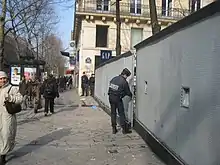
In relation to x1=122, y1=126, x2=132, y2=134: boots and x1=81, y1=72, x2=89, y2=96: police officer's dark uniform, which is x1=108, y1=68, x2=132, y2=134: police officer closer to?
x1=122, y1=126, x2=132, y2=134: boots

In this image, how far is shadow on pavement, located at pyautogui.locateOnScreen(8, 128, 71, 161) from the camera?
7.61 metres


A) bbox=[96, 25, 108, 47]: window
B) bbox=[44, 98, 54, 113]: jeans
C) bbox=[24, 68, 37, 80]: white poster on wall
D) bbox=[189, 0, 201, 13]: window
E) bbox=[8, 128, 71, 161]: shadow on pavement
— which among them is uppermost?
bbox=[189, 0, 201, 13]: window

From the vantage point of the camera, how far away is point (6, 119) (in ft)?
21.4

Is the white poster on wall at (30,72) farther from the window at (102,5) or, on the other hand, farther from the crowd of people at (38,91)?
the window at (102,5)

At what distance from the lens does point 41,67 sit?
853 inches

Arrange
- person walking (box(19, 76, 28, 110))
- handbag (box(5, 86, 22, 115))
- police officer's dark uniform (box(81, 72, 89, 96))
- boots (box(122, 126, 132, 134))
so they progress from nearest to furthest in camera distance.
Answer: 1. handbag (box(5, 86, 22, 115))
2. boots (box(122, 126, 132, 134))
3. person walking (box(19, 76, 28, 110))
4. police officer's dark uniform (box(81, 72, 89, 96))

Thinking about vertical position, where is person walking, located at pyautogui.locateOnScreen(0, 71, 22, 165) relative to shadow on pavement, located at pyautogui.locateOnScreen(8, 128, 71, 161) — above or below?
above

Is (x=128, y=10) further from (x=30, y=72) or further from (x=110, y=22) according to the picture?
(x=30, y=72)

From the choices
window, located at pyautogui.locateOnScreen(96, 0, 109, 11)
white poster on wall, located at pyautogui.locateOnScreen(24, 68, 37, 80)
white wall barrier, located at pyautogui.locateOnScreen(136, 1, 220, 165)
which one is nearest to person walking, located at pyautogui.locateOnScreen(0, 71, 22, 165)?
white wall barrier, located at pyautogui.locateOnScreen(136, 1, 220, 165)

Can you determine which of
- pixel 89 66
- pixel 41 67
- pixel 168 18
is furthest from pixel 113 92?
pixel 168 18

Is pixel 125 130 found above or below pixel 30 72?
below

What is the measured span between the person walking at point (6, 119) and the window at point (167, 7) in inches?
1257

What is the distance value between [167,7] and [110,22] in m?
6.68

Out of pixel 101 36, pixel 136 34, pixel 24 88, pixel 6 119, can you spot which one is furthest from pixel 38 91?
pixel 136 34
